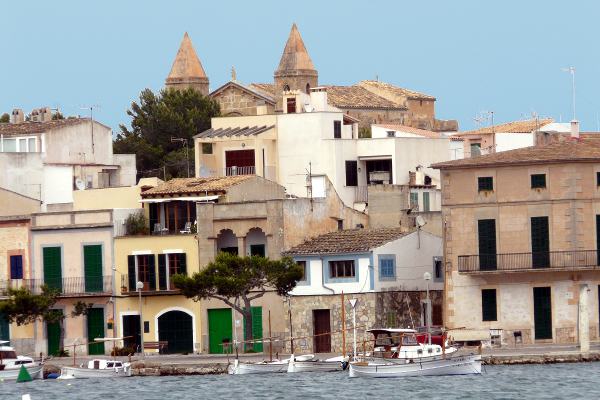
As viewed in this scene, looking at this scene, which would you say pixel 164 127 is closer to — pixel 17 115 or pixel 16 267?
pixel 17 115

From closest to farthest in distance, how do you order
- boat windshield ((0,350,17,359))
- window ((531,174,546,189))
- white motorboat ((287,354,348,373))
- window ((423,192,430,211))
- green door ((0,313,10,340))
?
white motorboat ((287,354,348,373))
window ((531,174,546,189))
boat windshield ((0,350,17,359))
green door ((0,313,10,340))
window ((423,192,430,211))

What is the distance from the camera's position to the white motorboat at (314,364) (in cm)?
7488

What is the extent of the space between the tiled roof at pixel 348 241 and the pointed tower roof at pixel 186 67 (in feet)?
202

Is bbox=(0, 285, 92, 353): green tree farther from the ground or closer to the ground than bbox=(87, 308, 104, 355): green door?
farther from the ground

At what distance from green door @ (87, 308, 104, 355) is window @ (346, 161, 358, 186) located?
47.1 ft

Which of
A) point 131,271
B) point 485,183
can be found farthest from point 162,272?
point 485,183

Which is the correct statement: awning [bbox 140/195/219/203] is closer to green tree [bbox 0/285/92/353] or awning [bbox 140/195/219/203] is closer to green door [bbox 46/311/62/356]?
green tree [bbox 0/285/92/353]

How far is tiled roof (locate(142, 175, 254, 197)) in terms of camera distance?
278 feet

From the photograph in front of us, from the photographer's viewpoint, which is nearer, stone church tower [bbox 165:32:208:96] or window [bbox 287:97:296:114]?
window [bbox 287:97:296:114]

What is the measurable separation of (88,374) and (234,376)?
5.09m

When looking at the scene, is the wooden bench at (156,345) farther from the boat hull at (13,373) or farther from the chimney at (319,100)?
the chimney at (319,100)

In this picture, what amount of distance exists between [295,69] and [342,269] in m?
59.9

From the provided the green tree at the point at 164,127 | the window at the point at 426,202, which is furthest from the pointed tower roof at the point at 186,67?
the window at the point at 426,202

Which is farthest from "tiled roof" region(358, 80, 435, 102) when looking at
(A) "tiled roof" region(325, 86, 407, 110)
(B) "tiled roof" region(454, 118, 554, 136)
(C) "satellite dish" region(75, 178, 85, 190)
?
(C) "satellite dish" region(75, 178, 85, 190)
